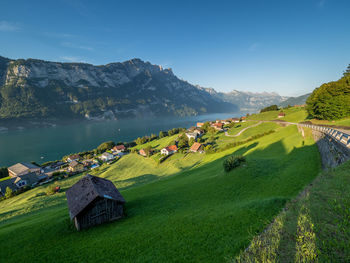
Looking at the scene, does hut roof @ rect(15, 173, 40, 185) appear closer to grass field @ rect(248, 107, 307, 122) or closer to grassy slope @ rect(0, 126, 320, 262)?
grassy slope @ rect(0, 126, 320, 262)

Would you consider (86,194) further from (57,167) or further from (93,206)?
(57,167)

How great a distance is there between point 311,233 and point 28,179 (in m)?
90.0

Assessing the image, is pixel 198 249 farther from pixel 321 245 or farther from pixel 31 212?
pixel 31 212

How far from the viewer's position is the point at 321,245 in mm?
5953

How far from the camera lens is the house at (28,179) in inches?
2375

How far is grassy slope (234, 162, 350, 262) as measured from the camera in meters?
5.61

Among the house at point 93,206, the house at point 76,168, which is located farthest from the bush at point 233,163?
the house at point 76,168

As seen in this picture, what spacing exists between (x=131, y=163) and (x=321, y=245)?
74146 millimetres

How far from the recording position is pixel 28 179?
206ft

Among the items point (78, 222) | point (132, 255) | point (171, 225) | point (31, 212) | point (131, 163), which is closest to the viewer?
point (132, 255)

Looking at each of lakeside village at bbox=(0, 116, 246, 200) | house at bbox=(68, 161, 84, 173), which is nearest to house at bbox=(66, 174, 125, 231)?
lakeside village at bbox=(0, 116, 246, 200)

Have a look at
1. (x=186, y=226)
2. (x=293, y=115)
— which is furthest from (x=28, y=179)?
(x=293, y=115)

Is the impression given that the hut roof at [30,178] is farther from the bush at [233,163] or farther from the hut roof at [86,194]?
the bush at [233,163]

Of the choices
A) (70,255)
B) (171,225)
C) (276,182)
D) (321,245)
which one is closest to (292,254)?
(321,245)
